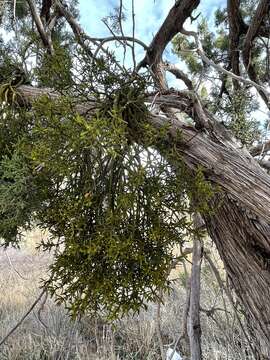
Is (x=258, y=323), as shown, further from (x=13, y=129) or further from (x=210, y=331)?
(x=210, y=331)

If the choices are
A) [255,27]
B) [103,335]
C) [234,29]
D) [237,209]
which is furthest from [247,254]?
[103,335]

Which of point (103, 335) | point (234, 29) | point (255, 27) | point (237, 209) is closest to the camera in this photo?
point (237, 209)

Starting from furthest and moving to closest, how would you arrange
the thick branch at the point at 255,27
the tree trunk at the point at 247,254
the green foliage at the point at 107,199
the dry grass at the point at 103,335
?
the dry grass at the point at 103,335
the thick branch at the point at 255,27
the tree trunk at the point at 247,254
the green foliage at the point at 107,199

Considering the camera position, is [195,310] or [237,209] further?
[195,310]

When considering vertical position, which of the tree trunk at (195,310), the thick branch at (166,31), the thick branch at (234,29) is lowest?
the tree trunk at (195,310)

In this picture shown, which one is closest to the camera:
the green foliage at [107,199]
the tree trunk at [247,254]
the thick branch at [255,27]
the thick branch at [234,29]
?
the green foliage at [107,199]

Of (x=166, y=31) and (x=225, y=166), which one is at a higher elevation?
(x=166, y=31)

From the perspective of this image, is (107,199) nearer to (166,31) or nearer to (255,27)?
(166,31)

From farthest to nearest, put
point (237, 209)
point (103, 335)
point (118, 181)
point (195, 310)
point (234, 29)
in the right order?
point (103, 335), point (234, 29), point (195, 310), point (237, 209), point (118, 181)

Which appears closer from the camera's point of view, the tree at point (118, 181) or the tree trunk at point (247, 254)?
the tree at point (118, 181)

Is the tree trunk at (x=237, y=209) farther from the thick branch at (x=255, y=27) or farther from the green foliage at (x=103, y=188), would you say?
the thick branch at (x=255, y=27)

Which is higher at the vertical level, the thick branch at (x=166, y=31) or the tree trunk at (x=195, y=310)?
the thick branch at (x=166, y=31)

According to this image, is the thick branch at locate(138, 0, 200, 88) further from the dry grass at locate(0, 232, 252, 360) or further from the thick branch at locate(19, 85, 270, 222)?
the dry grass at locate(0, 232, 252, 360)

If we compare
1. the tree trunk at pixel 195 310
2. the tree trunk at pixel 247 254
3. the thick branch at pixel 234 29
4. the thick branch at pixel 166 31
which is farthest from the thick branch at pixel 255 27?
the tree trunk at pixel 247 254
